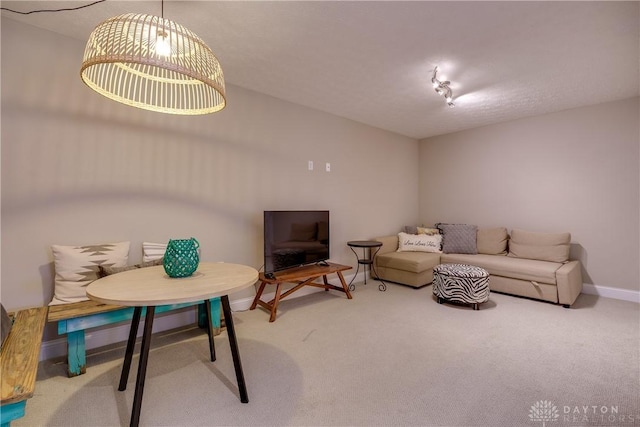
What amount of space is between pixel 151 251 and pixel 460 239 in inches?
161

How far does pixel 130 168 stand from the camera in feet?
8.24

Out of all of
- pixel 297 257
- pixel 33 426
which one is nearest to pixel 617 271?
pixel 297 257

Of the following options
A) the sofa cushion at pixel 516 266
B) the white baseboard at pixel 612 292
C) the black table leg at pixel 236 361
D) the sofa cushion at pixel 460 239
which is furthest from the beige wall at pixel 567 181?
the black table leg at pixel 236 361

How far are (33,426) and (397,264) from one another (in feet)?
12.2

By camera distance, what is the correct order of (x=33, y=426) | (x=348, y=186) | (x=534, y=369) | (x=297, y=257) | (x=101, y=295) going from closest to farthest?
1. (x=101, y=295)
2. (x=33, y=426)
3. (x=534, y=369)
4. (x=297, y=257)
5. (x=348, y=186)

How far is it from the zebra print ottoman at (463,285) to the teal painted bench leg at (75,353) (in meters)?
3.31

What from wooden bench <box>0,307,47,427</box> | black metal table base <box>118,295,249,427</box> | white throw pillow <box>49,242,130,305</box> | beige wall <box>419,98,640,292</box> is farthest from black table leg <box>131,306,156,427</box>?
beige wall <box>419,98,640,292</box>

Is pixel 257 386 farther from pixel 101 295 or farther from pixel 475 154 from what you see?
pixel 475 154

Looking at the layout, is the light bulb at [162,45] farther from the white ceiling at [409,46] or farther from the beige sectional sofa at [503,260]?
the beige sectional sofa at [503,260]

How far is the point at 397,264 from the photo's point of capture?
13.6 ft

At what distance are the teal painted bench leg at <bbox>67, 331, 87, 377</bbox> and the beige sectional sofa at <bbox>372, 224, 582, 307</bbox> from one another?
3.47m

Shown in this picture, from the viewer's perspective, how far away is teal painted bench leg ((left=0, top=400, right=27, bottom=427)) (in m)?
1.04

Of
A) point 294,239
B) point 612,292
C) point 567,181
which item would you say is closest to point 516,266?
point 612,292

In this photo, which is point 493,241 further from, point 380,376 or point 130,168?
point 130,168
